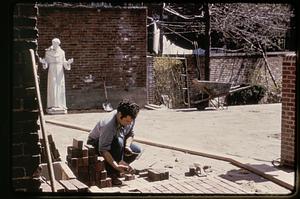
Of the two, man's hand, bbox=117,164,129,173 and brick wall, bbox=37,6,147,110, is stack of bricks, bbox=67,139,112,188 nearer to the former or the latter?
man's hand, bbox=117,164,129,173

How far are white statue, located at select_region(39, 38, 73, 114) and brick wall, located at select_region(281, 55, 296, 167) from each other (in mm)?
7731

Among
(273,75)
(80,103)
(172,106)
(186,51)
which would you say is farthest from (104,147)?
(186,51)

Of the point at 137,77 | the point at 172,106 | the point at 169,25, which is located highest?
the point at 169,25

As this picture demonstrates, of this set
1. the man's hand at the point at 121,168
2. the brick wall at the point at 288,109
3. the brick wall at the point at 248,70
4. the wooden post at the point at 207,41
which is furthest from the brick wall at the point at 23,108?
the brick wall at the point at 248,70

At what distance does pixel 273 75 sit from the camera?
698 inches

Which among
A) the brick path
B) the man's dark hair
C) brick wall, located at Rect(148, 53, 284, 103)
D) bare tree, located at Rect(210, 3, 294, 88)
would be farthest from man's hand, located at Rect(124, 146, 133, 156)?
bare tree, located at Rect(210, 3, 294, 88)

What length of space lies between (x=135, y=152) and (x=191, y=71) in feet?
34.2

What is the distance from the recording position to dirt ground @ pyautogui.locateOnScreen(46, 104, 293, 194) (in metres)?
6.18

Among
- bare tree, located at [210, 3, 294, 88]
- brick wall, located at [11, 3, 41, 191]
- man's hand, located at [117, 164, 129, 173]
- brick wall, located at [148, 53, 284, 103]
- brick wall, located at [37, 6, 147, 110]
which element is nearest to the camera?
brick wall, located at [11, 3, 41, 191]

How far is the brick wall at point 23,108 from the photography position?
2990 millimetres

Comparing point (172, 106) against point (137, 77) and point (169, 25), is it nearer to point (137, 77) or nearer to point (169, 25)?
point (137, 77)

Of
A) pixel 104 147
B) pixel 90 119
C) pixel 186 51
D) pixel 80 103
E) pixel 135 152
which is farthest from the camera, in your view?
pixel 186 51

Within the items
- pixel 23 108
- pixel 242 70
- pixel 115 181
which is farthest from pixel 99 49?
pixel 23 108

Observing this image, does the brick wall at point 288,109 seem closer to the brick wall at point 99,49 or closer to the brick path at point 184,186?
the brick path at point 184,186
